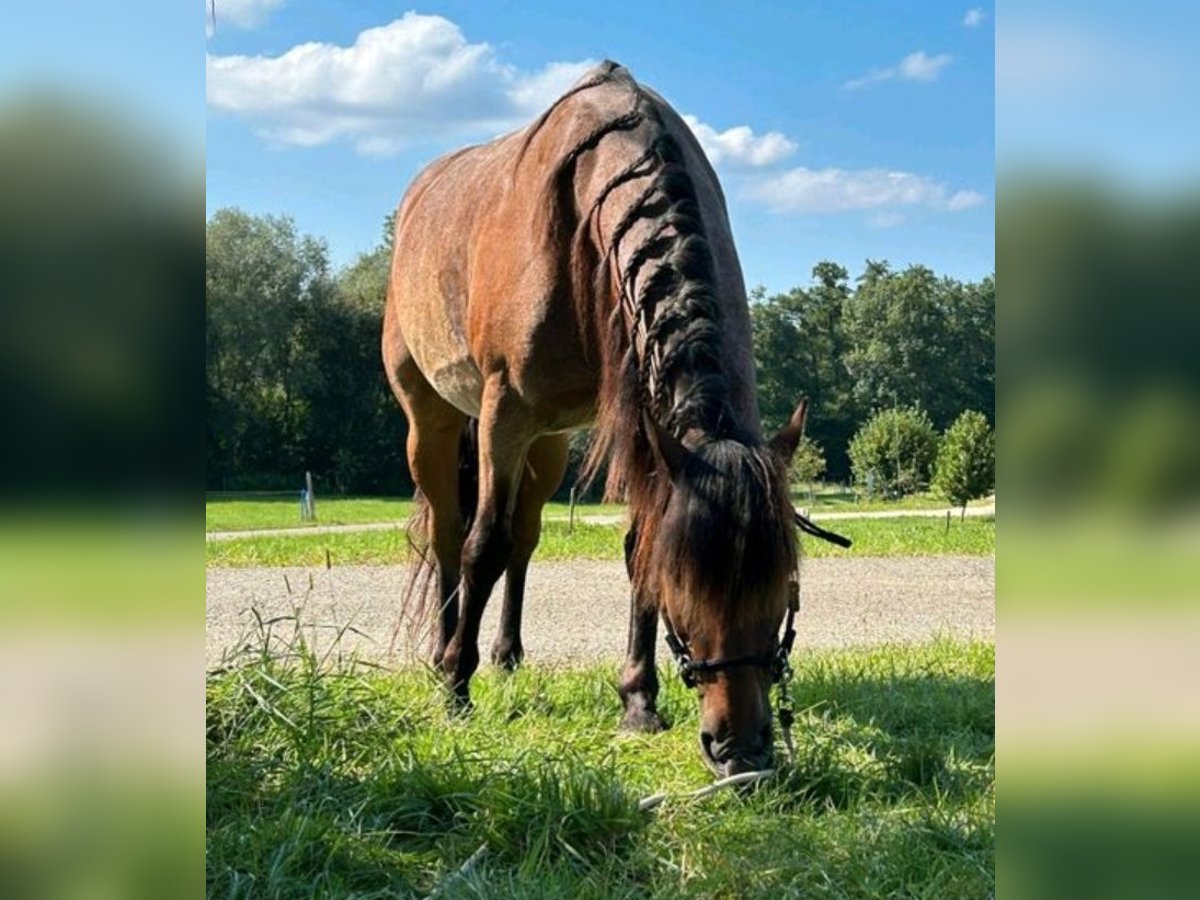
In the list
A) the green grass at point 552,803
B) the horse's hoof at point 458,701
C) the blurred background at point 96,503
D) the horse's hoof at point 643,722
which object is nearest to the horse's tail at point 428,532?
the horse's hoof at point 458,701

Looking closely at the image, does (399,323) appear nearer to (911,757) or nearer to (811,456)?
(911,757)

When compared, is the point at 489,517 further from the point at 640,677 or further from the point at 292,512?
the point at 292,512

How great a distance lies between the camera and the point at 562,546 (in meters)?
15.9

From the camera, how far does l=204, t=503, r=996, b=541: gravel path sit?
1827 cm

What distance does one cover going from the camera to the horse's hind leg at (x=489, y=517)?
4.48 meters

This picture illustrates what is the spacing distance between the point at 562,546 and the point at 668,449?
1292cm

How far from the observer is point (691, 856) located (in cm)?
280

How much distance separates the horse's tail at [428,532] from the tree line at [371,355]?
7464 mm

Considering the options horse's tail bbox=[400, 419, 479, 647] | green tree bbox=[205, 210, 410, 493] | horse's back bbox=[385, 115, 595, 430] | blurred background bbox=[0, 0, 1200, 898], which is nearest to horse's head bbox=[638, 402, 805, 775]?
horse's back bbox=[385, 115, 595, 430]

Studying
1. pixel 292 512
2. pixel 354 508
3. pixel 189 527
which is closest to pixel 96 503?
pixel 189 527

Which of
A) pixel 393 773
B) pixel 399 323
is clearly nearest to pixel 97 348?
pixel 393 773

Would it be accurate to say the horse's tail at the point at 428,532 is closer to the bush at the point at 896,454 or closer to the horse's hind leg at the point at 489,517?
the horse's hind leg at the point at 489,517

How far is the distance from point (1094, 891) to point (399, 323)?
567cm

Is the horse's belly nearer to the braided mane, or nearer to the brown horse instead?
the brown horse
